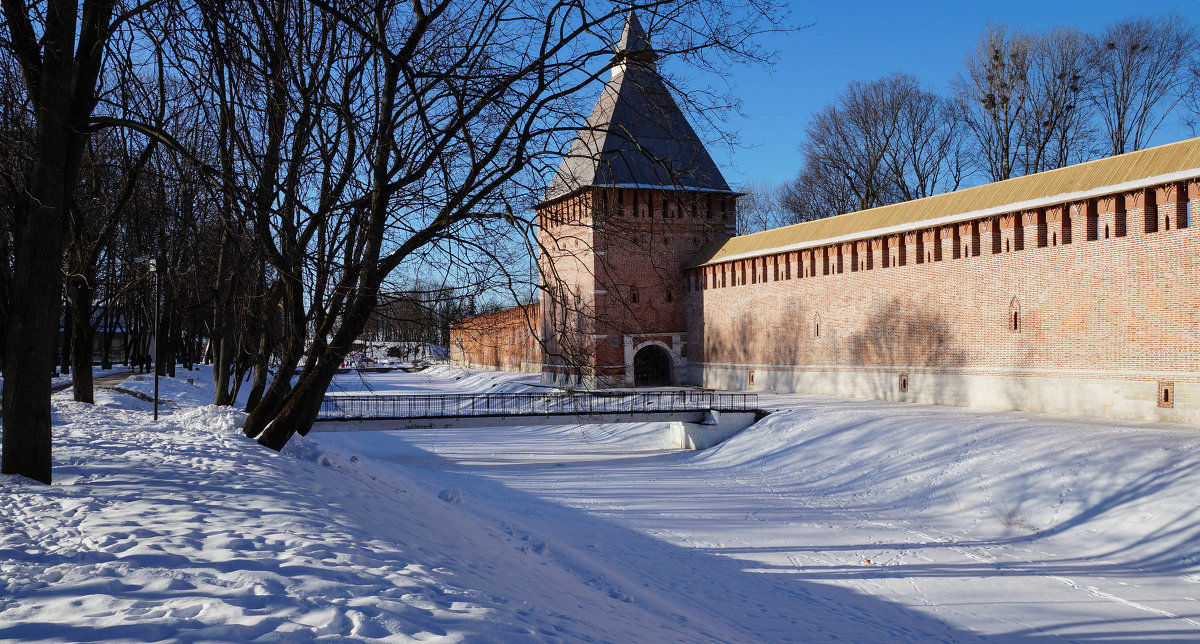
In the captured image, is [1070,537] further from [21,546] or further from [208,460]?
[21,546]

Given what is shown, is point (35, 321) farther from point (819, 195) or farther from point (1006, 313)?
point (819, 195)

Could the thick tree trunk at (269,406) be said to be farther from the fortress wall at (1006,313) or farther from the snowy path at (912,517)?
the fortress wall at (1006,313)

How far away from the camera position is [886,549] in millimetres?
10969

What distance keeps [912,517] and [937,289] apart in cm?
958

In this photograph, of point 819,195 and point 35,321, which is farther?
point 819,195

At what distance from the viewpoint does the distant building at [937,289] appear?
50.1ft

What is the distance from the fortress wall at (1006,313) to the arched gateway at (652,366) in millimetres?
5152

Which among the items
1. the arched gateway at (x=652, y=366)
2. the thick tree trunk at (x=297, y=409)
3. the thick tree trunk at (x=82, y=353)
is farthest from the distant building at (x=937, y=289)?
the thick tree trunk at (x=82, y=353)

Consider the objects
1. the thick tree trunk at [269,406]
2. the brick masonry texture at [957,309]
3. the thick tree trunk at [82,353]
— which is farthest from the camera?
the brick masonry texture at [957,309]

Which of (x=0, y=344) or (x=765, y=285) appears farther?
(x=765, y=285)

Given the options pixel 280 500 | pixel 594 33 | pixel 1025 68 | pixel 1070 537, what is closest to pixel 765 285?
Answer: pixel 1025 68

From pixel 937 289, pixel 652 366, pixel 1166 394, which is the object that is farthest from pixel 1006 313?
pixel 652 366

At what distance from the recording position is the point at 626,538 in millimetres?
11117

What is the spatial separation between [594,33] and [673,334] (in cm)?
2529
